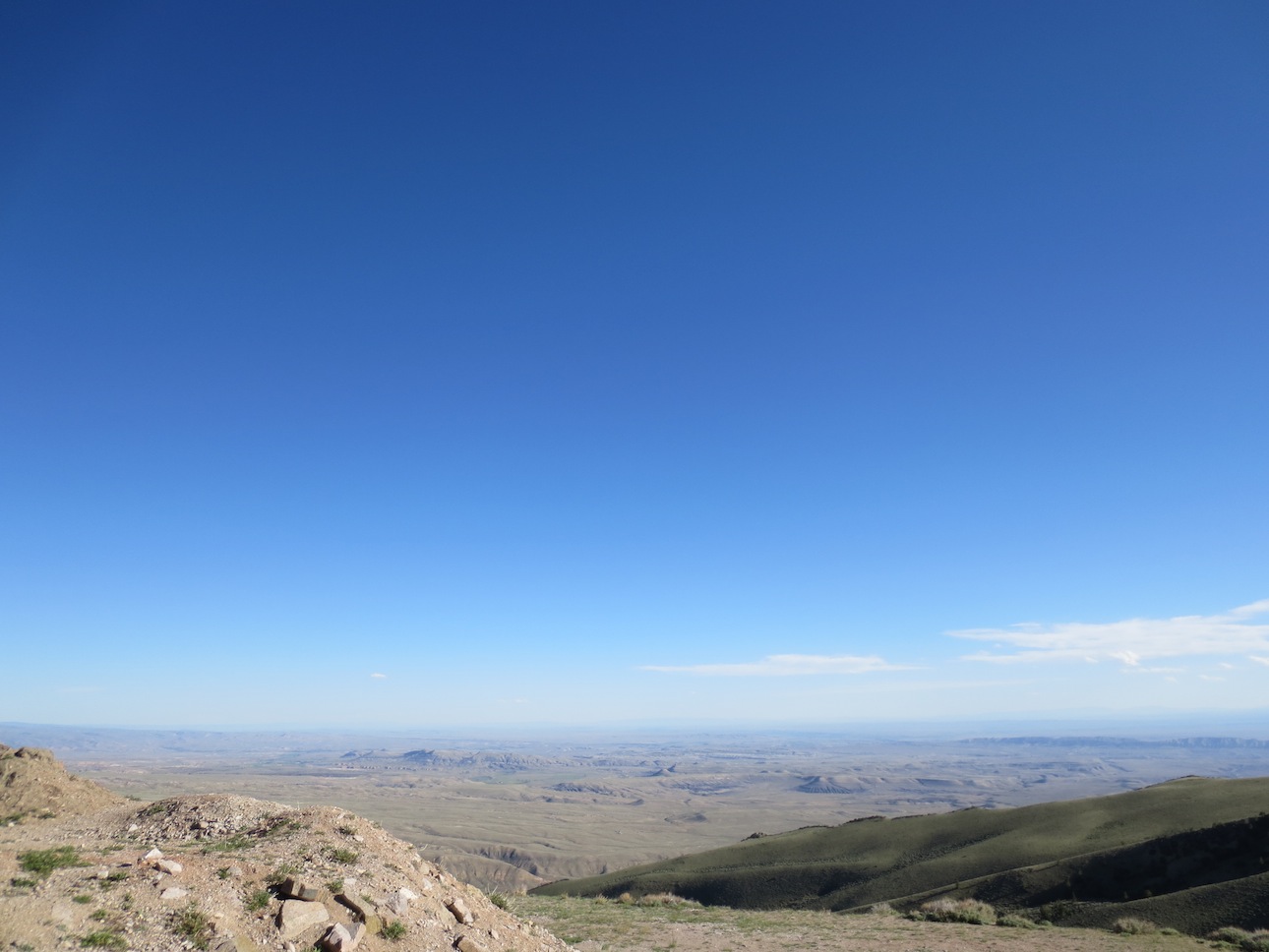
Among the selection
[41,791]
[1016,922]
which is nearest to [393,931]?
[41,791]

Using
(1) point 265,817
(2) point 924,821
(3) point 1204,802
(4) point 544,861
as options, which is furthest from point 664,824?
(1) point 265,817

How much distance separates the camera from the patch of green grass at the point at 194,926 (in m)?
11.0

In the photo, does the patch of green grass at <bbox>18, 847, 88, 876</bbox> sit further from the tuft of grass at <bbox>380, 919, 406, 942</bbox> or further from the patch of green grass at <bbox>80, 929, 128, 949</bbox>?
Result: the tuft of grass at <bbox>380, 919, 406, 942</bbox>

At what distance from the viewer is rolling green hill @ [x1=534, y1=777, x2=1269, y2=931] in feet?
98.3

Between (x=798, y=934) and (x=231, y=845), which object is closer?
(x=231, y=845)

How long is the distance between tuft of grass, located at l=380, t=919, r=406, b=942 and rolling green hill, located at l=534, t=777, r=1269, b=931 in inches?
1109

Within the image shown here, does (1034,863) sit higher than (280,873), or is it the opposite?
(280,873)

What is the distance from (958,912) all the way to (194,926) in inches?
1208

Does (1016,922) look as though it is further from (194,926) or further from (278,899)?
(194,926)

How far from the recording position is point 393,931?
41.5 ft

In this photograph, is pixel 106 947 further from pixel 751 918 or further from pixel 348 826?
pixel 751 918

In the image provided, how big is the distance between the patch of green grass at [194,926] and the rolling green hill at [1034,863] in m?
31.5

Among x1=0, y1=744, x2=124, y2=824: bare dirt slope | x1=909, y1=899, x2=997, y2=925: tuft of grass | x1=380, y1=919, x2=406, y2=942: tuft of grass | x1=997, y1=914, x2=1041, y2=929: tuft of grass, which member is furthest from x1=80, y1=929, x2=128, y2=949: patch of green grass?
x1=997, y1=914, x2=1041, y2=929: tuft of grass

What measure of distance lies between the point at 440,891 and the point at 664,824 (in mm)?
179428
